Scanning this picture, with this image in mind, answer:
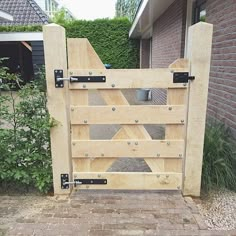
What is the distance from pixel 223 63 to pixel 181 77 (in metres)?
1.41

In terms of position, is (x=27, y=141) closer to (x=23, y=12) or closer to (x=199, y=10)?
(x=199, y=10)

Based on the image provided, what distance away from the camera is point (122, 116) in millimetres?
2465

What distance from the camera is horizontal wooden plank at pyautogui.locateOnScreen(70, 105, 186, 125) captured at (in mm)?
2449

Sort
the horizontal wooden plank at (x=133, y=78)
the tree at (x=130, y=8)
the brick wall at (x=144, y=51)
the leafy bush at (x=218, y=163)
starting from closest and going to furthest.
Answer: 1. the horizontal wooden plank at (x=133, y=78)
2. the leafy bush at (x=218, y=163)
3. the tree at (x=130, y=8)
4. the brick wall at (x=144, y=51)

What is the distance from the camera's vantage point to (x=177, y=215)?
2277mm

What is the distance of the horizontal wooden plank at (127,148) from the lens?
8.30 feet

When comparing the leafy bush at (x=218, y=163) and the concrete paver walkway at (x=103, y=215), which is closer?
the concrete paver walkway at (x=103, y=215)

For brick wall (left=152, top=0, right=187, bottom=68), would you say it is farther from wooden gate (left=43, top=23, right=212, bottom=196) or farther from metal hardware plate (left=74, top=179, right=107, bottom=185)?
metal hardware plate (left=74, top=179, right=107, bottom=185)

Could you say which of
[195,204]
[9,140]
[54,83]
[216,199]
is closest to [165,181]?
[195,204]

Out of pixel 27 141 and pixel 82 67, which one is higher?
pixel 82 67

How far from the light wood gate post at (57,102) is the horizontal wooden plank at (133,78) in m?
0.14

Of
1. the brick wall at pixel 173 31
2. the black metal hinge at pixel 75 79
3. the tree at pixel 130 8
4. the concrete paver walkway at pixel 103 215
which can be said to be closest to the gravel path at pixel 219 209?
the concrete paver walkway at pixel 103 215

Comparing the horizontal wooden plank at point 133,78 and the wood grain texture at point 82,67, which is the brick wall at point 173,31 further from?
the wood grain texture at point 82,67

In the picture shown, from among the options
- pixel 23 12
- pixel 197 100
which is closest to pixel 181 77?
pixel 197 100
